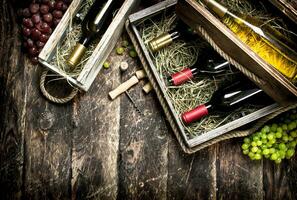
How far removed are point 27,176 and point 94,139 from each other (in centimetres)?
39

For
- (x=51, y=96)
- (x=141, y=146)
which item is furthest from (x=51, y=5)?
(x=141, y=146)

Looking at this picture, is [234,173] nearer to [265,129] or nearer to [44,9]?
[265,129]

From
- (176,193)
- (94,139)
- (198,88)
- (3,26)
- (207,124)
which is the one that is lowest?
(176,193)

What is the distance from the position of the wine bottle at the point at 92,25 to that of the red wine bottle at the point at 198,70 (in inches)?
16.4

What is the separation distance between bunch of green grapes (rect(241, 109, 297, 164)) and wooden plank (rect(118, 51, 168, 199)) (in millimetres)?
456

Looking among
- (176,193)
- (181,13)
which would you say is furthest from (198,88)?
(176,193)

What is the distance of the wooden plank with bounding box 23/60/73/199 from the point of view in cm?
192

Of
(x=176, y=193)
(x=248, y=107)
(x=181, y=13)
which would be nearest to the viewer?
(x=181, y=13)

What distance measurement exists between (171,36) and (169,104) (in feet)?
1.10

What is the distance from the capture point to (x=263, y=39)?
1.64 meters

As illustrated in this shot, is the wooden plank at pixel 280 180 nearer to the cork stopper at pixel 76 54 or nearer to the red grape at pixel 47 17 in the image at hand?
the cork stopper at pixel 76 54

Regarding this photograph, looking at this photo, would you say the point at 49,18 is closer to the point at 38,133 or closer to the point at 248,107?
the point at 38,133

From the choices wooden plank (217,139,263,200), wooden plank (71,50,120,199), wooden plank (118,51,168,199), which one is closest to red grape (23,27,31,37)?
wooden plank (71,50,120,199)

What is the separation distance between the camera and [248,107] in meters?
1.83
